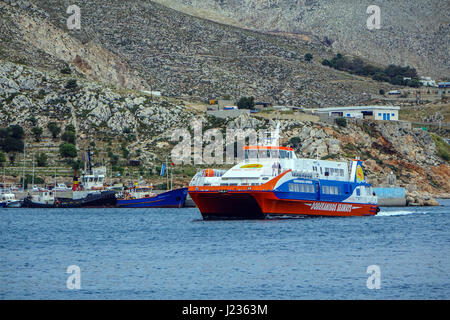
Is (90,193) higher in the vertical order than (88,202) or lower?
higher

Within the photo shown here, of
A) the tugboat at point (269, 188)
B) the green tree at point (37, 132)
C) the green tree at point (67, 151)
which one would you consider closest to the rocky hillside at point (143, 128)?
the green tree at point (37, 132)

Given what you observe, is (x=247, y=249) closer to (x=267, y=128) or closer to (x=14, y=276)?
(x=14, y=276)

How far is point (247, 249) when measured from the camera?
65562mm

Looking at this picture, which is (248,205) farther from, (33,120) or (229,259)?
(33,120)

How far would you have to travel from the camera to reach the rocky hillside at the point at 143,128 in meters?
164

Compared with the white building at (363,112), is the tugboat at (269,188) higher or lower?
lower

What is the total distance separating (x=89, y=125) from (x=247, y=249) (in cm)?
10777

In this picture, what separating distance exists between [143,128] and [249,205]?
88387mm

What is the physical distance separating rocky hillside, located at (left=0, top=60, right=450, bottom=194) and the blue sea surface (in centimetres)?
7136

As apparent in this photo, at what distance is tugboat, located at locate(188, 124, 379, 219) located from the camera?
278 feet

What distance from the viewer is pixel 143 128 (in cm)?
17212

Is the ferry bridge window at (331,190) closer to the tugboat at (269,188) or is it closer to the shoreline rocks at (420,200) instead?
the tugboat at (269,188)

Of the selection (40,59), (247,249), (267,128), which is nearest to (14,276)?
(247,249)

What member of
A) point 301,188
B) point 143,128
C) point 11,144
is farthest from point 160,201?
point 301,188
